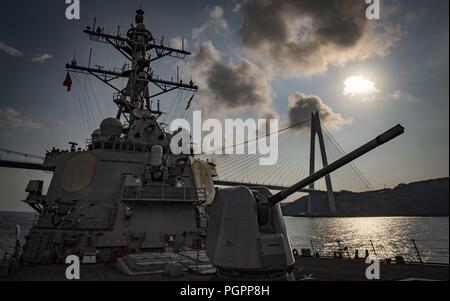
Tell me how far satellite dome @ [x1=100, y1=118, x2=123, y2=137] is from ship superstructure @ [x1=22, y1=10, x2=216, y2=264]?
44mm

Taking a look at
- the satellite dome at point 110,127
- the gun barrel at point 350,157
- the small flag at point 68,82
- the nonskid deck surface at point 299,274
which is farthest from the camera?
the small flag at point 68,82

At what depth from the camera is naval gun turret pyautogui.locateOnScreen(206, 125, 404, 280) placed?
4.85 metres

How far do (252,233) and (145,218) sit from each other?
7206 millimetres

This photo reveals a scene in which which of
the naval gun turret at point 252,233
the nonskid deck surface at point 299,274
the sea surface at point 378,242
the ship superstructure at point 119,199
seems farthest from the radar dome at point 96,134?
the naval gun turret at point 252,233

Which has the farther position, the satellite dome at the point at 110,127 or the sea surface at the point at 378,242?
the sea surface at the point at 378,242

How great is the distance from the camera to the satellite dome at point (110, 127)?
1366cm

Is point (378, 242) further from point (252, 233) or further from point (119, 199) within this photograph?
point (252, 233)

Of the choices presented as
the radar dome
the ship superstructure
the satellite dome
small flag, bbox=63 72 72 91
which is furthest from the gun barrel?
small flag, bbox=63 72 72 91

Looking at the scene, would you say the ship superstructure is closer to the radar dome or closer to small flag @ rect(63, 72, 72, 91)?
the radar dome

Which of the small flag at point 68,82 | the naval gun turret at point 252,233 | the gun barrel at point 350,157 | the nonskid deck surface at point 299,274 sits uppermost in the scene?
the small flag at point 68,82

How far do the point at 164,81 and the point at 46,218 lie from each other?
12.6m

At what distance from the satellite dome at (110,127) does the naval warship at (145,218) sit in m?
0.05

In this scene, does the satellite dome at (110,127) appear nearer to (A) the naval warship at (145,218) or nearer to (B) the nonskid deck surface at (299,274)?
(A) the naval warship at (145,218)
